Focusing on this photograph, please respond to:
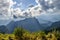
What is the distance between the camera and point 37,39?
8200 cm

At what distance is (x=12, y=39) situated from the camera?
258ft

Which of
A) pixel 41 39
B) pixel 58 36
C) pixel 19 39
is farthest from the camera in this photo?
A: pixel 58 36

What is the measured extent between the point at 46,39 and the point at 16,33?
1152 centimetres

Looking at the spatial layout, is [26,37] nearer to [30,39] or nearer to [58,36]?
[30,39]

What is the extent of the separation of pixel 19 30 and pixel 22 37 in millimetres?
7747

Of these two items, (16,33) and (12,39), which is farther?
(16,33)

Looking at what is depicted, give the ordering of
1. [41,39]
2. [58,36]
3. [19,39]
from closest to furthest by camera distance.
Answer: [19,39]
[41,39]
[58,36]

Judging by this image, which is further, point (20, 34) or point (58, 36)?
point (58, 36)

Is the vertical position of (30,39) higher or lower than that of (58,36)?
higher

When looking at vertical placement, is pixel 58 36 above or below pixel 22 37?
below

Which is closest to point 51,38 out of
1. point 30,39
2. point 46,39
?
point 46,39

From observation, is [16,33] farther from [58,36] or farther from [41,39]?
[58,36]

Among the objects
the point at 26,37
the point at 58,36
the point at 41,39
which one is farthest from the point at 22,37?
the point at 58,36

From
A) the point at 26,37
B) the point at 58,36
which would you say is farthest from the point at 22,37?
the point at 58,36
